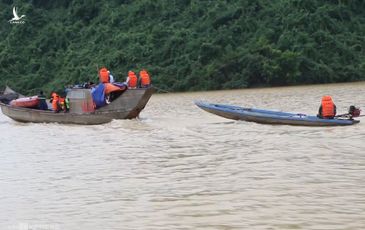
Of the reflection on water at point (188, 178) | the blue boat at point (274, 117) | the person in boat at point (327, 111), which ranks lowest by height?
the reflection on water at point (188, 178)

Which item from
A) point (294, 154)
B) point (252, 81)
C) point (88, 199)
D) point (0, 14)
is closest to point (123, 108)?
point (294, 154)

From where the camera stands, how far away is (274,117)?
15250 mm

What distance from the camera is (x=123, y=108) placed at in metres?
18.0

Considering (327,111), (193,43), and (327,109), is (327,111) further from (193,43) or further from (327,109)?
(193,43)

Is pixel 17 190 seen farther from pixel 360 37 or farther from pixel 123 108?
pixel 360 37

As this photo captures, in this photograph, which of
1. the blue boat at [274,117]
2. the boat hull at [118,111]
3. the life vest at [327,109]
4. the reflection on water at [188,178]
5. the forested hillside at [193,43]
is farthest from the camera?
the forested hillside at [193,43]

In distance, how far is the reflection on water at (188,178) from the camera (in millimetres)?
7289

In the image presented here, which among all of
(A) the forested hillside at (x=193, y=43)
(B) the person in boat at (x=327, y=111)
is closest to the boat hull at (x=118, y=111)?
(B) the person in boat at (x=327, y=111)

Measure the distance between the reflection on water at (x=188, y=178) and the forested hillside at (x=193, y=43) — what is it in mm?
19082

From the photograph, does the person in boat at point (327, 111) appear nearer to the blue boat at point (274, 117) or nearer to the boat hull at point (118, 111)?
the blue boat at point (274, 117)

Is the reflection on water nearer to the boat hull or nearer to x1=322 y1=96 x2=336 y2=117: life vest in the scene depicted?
x1=322 y1=96 x2=336 y2=117: life vest

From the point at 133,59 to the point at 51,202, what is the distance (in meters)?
29.3

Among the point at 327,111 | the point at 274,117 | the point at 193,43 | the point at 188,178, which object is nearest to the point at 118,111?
the point at 274,117

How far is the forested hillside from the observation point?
3456 centimetres
